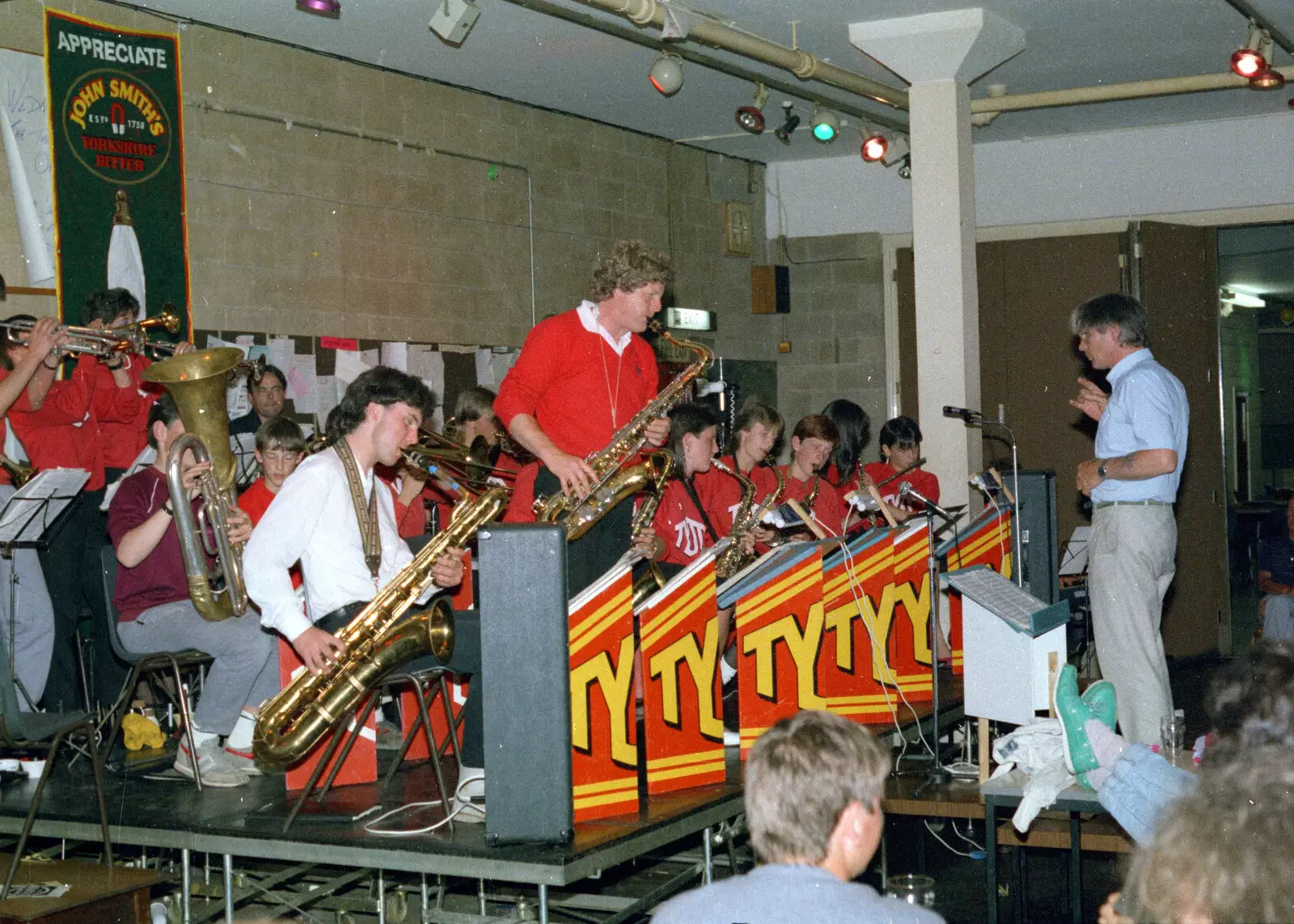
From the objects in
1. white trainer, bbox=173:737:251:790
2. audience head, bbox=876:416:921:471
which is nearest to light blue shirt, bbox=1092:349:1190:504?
audience head, bbox=876:416:921:471

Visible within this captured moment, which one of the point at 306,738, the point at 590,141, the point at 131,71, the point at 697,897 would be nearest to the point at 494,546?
the point at 306,738

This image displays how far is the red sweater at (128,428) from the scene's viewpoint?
5.80 meters

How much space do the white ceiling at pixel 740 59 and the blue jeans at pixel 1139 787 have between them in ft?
14.4

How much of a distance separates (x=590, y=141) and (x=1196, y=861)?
301 inches

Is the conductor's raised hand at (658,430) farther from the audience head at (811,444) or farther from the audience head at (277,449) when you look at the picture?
the audience head at (811,444)

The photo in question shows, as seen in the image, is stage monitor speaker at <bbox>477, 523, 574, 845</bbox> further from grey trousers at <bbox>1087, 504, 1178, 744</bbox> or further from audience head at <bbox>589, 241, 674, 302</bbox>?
grey trousers at <bbox>1087, 504, 1178, 744</bbox>

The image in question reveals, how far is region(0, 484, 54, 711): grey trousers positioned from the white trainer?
0.69m

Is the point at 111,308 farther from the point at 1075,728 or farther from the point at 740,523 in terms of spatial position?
the point at 1075,728

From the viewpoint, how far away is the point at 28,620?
5.07 metres

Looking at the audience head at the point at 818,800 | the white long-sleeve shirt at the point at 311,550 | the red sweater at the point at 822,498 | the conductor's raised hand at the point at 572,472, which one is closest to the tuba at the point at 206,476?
the white long-sleeve shirt at the point at 311,550

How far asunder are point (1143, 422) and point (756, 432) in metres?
1.58

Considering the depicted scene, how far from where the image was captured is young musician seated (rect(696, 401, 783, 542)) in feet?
18.9

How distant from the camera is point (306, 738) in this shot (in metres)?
4.02

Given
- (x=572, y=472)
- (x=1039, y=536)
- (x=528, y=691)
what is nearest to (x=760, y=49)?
(x=1039, y=536)
